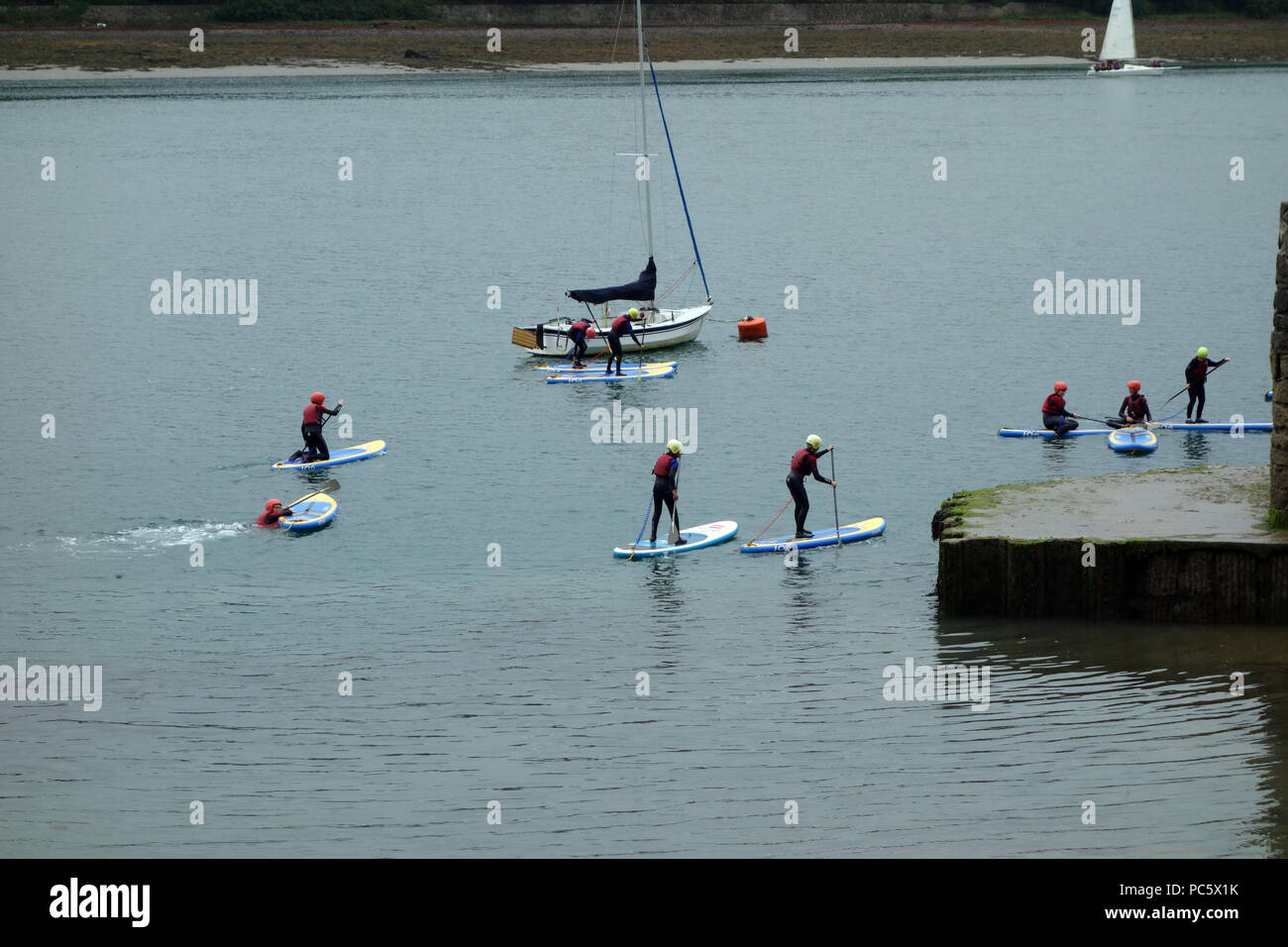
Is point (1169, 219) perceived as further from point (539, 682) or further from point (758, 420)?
point (539, 682)

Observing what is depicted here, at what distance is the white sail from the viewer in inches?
6178

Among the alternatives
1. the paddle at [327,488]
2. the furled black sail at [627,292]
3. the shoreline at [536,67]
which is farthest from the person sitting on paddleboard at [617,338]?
the shoreline at [536,67]

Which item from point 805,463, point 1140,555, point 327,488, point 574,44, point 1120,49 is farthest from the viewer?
point 1120,49

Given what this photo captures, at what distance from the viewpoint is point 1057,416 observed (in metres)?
45.2

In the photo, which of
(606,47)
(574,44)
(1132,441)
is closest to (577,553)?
(1132,441)

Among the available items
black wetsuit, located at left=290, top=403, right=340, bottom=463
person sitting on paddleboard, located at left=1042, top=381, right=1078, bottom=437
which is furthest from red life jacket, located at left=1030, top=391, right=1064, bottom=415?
black wetsuit, located at left=290, top=403, right=340, bottom=463

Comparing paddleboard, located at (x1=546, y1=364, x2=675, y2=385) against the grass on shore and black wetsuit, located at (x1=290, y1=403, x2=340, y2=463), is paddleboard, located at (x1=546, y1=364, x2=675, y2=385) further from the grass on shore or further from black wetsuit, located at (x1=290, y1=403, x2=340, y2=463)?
the grass on shore

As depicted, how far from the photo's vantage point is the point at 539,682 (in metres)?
27.9

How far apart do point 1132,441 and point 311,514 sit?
71.9ft

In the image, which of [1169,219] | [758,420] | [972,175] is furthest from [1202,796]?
[972,175]

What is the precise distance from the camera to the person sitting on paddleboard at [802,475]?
34688mm

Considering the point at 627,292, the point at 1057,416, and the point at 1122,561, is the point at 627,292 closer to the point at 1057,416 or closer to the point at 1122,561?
the point at 1057,416

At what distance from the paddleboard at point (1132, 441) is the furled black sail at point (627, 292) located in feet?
66.4
